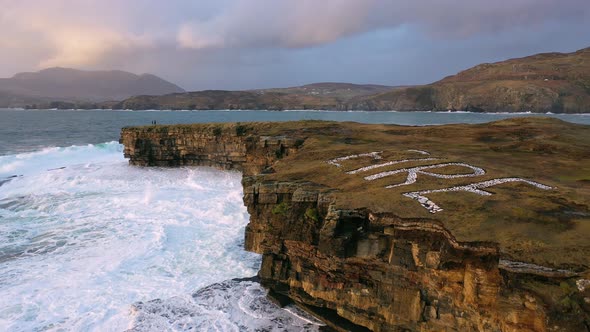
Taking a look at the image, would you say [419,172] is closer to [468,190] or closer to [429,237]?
[468,190]

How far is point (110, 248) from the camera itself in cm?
1892

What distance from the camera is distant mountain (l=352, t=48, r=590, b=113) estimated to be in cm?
14800

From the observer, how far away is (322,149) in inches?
871

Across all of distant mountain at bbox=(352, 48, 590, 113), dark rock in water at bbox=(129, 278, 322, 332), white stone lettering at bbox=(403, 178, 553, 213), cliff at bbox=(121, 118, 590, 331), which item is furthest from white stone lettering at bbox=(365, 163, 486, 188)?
distant mountain at bbox=(352, 48, 590, 113)

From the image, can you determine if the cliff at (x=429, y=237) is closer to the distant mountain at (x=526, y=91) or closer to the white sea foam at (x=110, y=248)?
the white sea foam at (x=110, y=248)

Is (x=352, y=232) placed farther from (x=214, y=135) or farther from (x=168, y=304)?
(x=214, y=135)

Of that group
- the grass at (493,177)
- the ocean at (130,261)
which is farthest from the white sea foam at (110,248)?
the grass at (493,177)

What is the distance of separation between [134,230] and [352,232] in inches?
579

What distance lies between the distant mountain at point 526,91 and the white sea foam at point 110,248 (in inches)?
6173

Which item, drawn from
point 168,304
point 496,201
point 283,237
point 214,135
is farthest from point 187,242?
point 214,135

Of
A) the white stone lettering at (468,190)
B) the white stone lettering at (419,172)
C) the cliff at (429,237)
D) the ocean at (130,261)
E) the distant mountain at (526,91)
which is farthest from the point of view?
the distant mountain at (526,91)

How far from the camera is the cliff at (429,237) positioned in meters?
8.44

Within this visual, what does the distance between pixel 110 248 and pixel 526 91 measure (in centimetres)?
17336

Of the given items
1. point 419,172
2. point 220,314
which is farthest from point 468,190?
point 220,314
